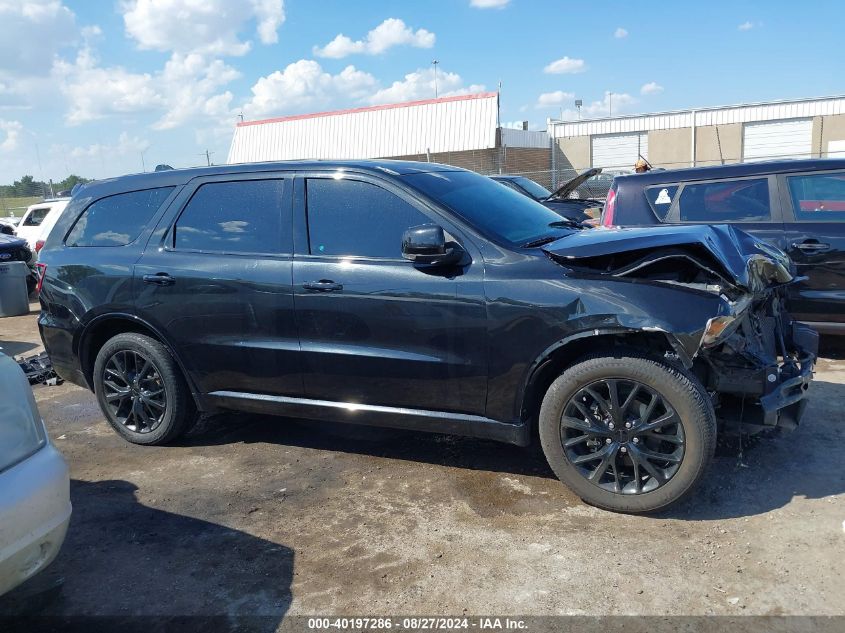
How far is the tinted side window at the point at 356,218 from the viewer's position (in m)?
3.91

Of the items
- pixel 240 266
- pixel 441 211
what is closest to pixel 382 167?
pixel 441 211

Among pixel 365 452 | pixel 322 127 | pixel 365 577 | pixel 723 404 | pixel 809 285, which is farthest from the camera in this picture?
pixel 322 127

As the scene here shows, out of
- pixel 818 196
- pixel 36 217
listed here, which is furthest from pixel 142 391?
pixel 36 217

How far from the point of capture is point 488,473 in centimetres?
413

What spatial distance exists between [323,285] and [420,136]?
3034cm

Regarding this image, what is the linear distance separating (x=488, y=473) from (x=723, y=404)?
1.38 metres

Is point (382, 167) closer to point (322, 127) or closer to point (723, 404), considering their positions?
A: point (723, 404)

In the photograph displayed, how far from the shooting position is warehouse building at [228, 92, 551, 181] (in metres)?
31.8

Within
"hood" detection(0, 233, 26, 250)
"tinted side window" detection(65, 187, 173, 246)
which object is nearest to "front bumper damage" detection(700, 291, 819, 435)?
"tinted side window" detection(65, 187, 173, 246)

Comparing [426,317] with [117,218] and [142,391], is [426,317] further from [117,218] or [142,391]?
[117,218]

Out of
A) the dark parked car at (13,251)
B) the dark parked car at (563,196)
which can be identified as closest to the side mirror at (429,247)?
the dark parked car at (563,196)

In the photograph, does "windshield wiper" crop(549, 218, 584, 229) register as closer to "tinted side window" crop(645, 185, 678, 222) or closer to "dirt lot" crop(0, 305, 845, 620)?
"dirt lot" crop(0, 305, 845, 620)

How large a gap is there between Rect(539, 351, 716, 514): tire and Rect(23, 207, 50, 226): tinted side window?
50.3 ft

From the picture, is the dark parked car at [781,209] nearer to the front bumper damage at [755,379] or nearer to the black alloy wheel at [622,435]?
the front bumper damage at [755,379]
